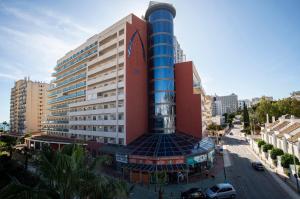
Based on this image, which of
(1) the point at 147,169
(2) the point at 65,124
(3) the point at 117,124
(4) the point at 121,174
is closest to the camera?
(1) the point at 147,169

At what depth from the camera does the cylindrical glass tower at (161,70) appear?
4694 centimetres

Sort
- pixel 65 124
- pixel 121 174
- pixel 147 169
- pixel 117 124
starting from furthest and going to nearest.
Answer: pixel 65 124 < pixel 117 124 < pixel 121 174 < pixel 147 169

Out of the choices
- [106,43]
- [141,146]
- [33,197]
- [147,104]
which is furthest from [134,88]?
[33,197]

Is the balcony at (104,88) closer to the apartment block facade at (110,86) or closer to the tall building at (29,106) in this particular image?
the apartment block facade at (110,86)

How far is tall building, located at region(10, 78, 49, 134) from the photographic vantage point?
120912 millimetres

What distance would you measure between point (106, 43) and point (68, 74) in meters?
27.9

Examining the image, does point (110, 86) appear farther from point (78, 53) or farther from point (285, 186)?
point (285, 186)

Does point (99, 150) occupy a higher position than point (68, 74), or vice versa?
point (68, 74)

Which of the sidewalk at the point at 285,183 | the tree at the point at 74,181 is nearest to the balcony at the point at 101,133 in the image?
the tree at the point at 74,181

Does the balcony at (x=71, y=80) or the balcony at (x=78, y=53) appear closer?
the balcony at (x=78, y=53)

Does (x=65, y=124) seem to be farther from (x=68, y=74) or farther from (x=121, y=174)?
(x=121, y=174)

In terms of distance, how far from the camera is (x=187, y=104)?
4994cm

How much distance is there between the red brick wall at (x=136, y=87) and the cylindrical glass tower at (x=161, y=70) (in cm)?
181

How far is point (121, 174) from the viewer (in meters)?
39.3
